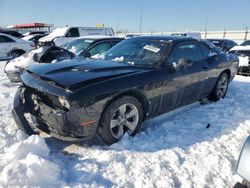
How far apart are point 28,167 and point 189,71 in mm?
3120

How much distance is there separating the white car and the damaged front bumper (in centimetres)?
1168

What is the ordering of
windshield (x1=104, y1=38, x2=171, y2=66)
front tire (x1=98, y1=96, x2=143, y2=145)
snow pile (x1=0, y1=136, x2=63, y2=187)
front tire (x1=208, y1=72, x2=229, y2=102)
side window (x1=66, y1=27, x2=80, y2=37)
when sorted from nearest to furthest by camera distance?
snow pile (x1=0, y1=136, x2=63, y2=187) → front tire (x1=98, y1=96, x2=143, y2=145) → windshield (x1=104, y1=38, x2=171, y2=66) → front tire (x1=208, y1=72, x2=229, y2=102) → side window (x1=66, y1=27, x2=80, y2=37)

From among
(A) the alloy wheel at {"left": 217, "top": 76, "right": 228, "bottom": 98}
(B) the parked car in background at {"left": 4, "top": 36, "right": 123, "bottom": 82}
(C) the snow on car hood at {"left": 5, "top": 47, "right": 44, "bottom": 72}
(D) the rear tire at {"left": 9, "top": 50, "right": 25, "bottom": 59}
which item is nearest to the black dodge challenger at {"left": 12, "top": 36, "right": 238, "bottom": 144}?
(A) the alloy wheel at {"left": 217, "top": 76, "right": 228, "bottom": 98}

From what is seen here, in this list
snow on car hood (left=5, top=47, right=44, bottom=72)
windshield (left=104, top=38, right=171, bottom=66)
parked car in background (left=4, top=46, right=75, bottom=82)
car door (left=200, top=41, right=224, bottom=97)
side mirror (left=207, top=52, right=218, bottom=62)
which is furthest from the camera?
snow on car hood (left=5, top=47, right=44, bottom=72)

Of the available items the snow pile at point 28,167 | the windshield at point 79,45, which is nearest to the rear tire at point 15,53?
the windshield at point 79,45

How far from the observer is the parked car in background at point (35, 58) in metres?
7.11

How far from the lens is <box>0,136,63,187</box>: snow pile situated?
2.64 meters

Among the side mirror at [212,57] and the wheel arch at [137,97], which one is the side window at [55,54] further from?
the wheel arch at [137,97]

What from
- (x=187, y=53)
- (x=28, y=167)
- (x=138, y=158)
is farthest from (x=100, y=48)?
(x=28, y=167)

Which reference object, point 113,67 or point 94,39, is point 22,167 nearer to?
point 113,67

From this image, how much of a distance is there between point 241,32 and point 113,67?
29166 mm

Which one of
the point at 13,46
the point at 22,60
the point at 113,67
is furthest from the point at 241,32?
the point at 113,67

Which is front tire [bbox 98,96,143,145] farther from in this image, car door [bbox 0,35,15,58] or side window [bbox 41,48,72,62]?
car door [bbox 0,35,15,58]

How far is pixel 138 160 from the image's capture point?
3268mm
